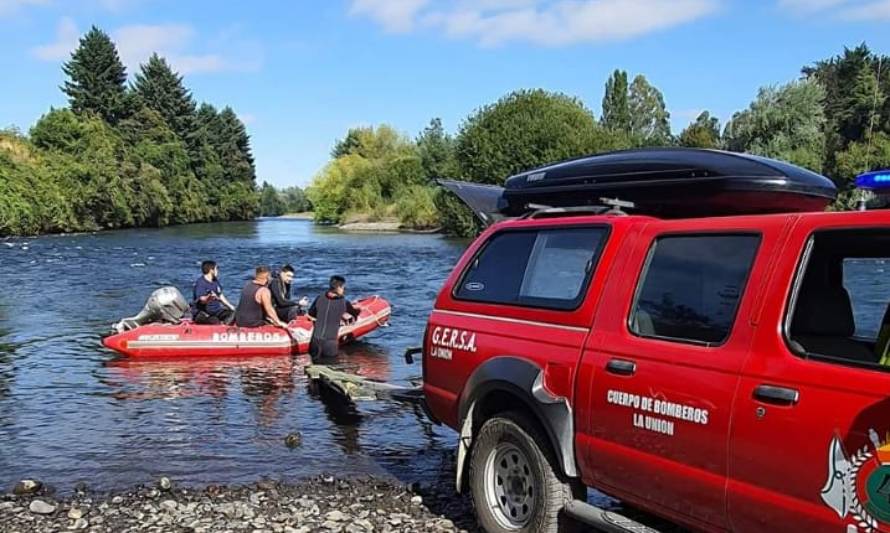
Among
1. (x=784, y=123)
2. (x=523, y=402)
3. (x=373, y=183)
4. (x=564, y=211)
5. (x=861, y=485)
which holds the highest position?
(x=784, y=123)

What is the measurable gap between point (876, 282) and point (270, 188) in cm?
18186

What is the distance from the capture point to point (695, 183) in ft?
16.3

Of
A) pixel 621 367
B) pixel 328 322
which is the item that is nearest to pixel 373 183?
pixel 328 322

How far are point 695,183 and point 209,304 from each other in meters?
12.2

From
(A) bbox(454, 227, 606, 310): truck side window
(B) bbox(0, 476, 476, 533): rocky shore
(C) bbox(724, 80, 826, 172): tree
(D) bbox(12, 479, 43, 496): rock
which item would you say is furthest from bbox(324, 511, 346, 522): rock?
(C) bbox(724, 80, 826, 172): tree

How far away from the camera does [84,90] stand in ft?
325

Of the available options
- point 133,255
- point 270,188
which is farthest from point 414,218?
point 270,188

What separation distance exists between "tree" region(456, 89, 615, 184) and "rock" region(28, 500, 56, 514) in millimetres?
54081

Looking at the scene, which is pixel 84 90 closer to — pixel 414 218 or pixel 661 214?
pixel 414 218

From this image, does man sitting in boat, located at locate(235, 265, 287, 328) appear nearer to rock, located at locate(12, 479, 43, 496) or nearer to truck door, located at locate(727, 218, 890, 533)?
rock, located at locate(12, 479, 43, 496)

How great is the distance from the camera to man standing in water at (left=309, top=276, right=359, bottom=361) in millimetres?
14047

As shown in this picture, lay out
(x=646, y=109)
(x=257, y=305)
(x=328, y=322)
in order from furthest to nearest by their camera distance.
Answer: (x=646, y=109) → (x=257, y=305) → (x=328, y=322)

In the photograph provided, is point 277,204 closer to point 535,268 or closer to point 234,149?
point 234,149

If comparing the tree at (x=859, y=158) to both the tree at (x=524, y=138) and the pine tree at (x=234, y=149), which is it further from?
the pine tree at (x=234, y=149)
